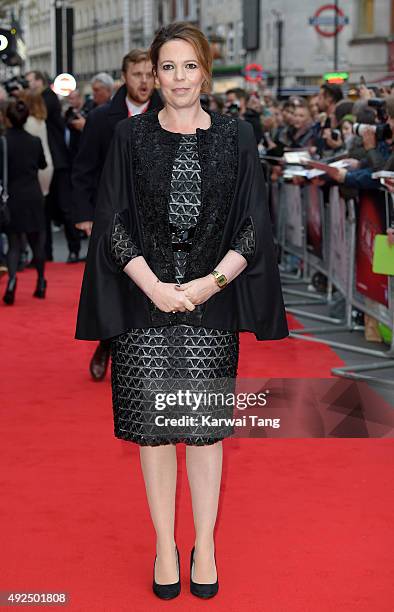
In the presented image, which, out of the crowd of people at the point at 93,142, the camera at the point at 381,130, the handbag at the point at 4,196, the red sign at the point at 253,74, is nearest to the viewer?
the crowd of people at the point at 93,142

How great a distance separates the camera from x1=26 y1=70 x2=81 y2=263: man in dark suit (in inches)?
597

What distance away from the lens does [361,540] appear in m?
5.07

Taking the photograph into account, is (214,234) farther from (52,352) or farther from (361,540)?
(52,352)

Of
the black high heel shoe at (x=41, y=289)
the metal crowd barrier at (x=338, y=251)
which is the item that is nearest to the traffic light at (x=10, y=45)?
the black high heel shoe at (x=41, y=289)

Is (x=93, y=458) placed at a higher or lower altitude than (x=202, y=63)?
lower

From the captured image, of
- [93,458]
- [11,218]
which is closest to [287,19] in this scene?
[11,218]

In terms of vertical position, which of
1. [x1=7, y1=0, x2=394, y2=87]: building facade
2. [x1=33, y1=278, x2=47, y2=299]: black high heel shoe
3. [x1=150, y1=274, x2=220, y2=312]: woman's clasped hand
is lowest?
[x1=33, y1=278, x2=47, y2=299]: black high heel shoe

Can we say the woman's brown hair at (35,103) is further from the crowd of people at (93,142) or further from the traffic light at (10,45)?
the traffic light at (10,45)

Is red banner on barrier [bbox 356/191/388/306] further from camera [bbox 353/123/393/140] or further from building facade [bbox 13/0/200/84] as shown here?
building facade [bbox 13/0/200/84]

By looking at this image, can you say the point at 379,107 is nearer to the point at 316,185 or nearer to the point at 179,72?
the point at 316,185

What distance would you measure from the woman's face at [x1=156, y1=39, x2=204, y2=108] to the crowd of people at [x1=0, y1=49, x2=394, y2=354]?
2567 millimetres

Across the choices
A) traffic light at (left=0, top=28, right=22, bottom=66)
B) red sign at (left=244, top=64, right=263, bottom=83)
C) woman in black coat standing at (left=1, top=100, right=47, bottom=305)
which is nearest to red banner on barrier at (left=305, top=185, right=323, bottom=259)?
woman in black coat standing at (left=1, top=100, right=47, bottom=305)

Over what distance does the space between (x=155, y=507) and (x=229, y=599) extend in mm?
406

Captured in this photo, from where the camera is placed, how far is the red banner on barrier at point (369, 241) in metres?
9.06
